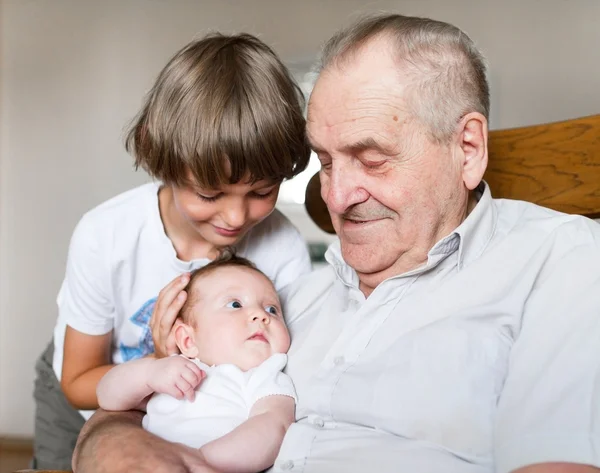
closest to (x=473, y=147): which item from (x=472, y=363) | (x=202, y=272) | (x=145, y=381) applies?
(x=472, y=363)

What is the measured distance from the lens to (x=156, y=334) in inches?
63.4

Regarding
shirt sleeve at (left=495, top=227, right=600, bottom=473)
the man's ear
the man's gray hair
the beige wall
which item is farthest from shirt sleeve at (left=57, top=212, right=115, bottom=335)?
the beige wall

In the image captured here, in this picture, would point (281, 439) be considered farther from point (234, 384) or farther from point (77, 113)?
point (77, 113)

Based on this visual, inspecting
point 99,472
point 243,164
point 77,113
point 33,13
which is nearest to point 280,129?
point 243,164

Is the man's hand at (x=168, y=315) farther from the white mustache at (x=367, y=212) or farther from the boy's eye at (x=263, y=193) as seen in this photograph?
the white mustache at (x=367, y=212)

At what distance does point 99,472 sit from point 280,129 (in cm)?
82

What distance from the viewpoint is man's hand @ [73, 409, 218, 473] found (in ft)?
4.08

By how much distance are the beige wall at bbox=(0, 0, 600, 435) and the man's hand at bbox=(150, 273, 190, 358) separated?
8.32 feet

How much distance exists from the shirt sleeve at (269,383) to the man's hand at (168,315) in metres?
0.22

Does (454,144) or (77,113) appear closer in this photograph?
(454,144)

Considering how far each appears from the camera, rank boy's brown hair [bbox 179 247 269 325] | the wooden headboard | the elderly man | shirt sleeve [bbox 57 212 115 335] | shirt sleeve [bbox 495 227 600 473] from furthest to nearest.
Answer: shirt sleeve [bbox 57 212 115 335] → boy's brown hair [bbox 179 247 269 325] → the wooden headboard → the elderly man → shirt sleeve [bbox 495 227 600 473]

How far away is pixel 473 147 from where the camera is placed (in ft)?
4.56

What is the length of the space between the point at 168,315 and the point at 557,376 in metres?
0.83

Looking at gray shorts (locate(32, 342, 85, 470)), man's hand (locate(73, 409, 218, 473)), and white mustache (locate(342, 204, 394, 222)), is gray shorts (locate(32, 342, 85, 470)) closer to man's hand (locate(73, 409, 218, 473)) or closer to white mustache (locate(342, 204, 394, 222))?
man's hand (locate(73, 409, 218, 473))
